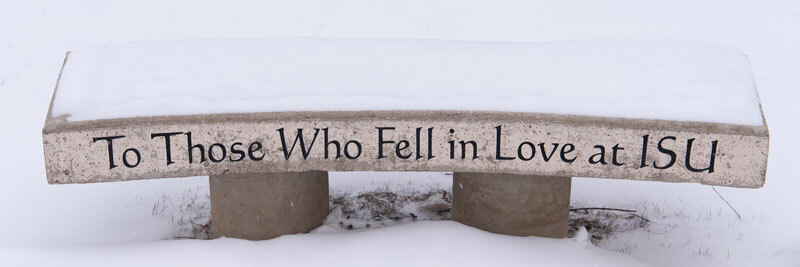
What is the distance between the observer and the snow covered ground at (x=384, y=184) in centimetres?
411

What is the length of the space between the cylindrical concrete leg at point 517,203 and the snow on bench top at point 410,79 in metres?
0.62

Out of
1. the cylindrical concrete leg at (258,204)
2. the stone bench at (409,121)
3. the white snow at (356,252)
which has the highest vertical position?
the stone bench at (409,121)

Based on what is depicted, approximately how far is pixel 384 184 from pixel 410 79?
6.22ft

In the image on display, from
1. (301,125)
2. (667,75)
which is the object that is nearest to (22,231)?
(301,125)

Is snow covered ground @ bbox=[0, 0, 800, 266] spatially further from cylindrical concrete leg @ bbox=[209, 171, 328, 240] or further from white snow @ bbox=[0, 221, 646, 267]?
cylindrical concrete leg @ bbox=[209, 171, 328, 240]

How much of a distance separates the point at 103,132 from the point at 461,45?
2185 millimetres

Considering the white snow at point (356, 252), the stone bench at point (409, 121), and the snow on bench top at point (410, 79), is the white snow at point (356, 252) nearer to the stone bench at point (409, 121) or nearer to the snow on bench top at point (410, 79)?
the stone bench at point (409, 121)

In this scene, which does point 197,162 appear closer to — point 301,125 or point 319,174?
point 301,125

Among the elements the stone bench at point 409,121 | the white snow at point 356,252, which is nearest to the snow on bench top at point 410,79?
the stone bench at point 409,121

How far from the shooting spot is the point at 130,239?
4.97 metres

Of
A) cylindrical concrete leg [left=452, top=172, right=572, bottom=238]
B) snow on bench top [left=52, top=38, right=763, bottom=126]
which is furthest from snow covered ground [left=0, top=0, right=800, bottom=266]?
snow on bench top [left=52, top=38, right=763, bottom=126]

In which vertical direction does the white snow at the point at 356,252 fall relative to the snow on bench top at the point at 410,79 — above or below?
below

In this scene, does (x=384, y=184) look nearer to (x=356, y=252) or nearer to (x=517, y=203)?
(x=517, y=203)

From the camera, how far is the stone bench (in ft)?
12.1
